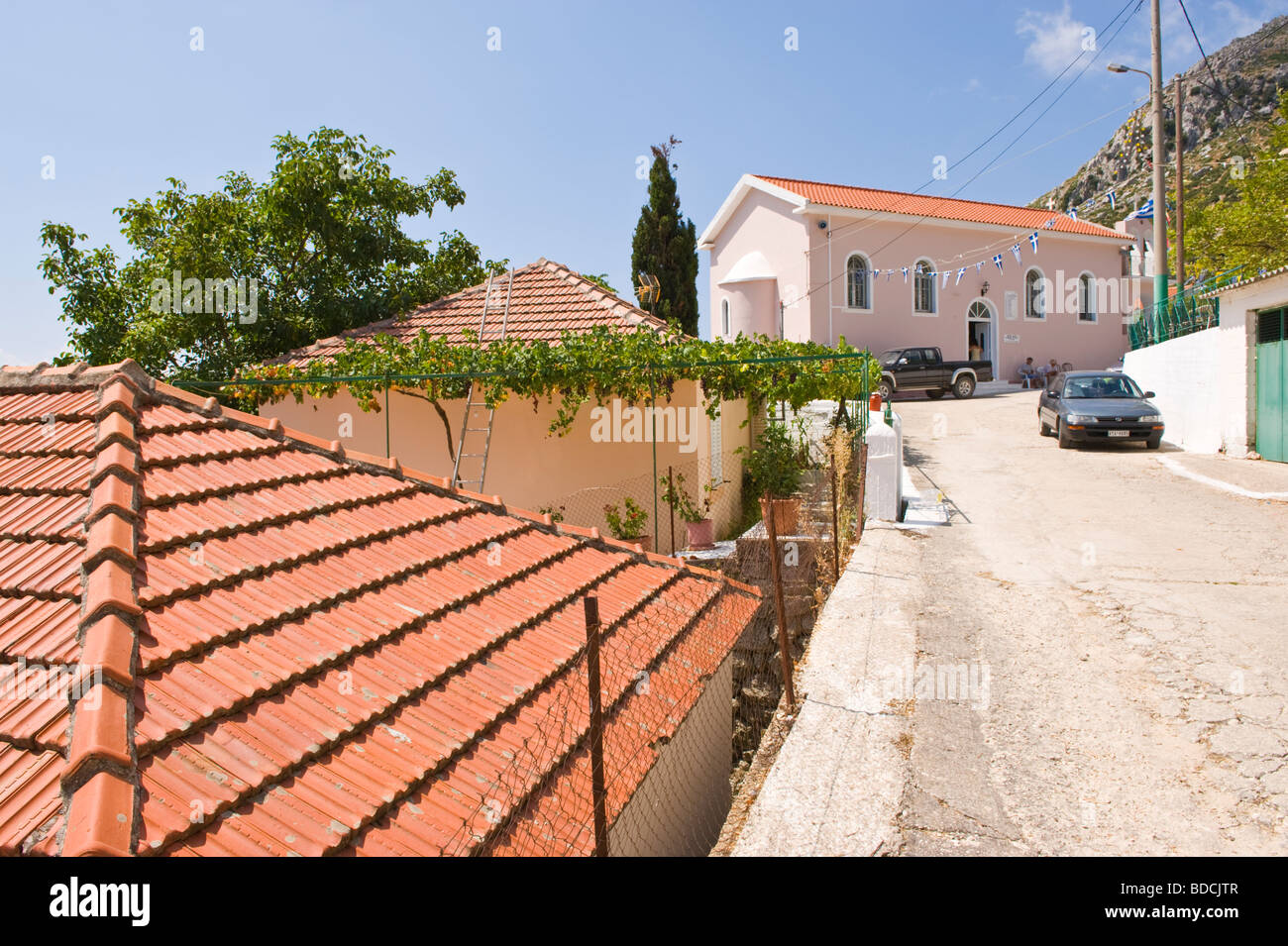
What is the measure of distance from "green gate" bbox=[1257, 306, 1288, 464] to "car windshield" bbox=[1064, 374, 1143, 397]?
2.68 meters

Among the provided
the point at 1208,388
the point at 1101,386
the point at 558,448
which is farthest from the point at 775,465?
the point at 1208,388

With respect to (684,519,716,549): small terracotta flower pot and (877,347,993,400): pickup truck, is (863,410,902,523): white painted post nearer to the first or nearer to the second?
(684,519,716,549): small terracotta flower pot

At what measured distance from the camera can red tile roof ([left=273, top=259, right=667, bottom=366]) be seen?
13078 millimetres

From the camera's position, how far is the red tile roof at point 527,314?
1308cm

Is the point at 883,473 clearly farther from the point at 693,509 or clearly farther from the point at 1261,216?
the point at 1261,216

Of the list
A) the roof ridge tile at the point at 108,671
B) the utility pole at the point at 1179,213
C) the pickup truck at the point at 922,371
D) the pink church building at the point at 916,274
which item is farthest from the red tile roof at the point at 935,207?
the roof ridge tile at the point at 108,671

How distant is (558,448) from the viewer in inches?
485

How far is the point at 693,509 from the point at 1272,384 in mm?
10444

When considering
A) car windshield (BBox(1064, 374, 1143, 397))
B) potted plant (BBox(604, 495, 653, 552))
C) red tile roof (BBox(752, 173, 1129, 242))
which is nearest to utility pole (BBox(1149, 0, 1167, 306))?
car windshield (BBox(1064, 374, 1143, 397))

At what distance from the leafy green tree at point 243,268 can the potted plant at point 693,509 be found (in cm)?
916

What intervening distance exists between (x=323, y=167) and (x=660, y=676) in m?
15.6

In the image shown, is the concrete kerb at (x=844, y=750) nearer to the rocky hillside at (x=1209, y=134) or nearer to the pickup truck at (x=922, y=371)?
the pickup truck at (x=922, y=371)

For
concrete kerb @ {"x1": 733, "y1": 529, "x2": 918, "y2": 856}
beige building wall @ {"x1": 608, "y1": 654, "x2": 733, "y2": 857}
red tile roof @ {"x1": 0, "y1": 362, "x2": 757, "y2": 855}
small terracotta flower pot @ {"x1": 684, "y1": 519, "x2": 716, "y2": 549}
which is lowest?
beige building wall @ {"x1": 608, "y1": 654, "x2": 733, "y2": 857}
